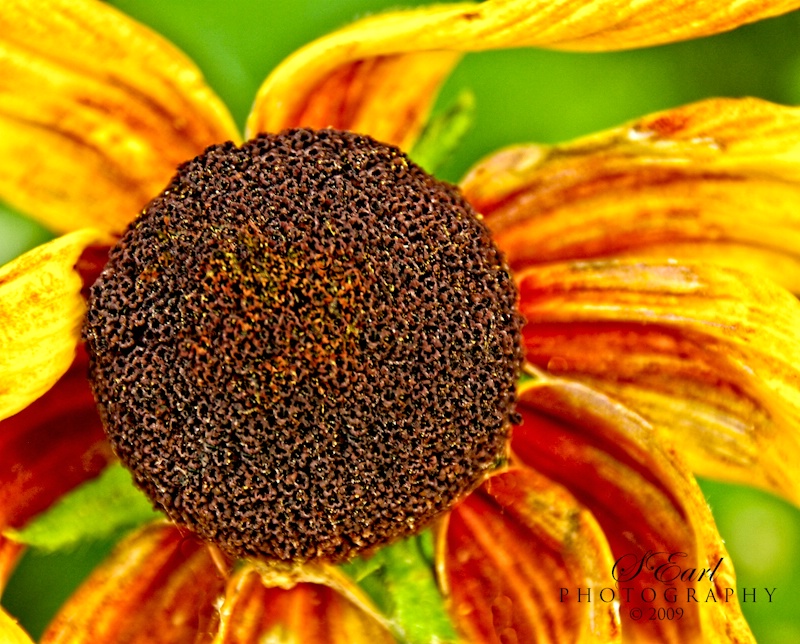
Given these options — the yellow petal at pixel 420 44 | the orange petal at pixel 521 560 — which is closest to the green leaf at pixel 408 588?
the orange petal at pixel 521 560

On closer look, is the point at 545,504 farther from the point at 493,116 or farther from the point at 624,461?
the point at 493,116

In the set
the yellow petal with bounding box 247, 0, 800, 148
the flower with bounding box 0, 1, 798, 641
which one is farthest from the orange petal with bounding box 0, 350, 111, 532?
the yellow petal with bounding box 247, 0, 800, 148

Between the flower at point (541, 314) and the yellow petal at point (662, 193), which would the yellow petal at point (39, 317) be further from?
the yellow petal at point (662, 193)

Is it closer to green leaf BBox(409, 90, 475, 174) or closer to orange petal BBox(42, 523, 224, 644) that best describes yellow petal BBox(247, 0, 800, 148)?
green leaf BBox(409, 90, 475, 174)

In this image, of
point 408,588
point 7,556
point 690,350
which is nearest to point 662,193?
point 690,350

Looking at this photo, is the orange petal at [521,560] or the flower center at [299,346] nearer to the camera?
the flower center at [299,346]

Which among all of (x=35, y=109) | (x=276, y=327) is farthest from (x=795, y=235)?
(x=35, y=109)
